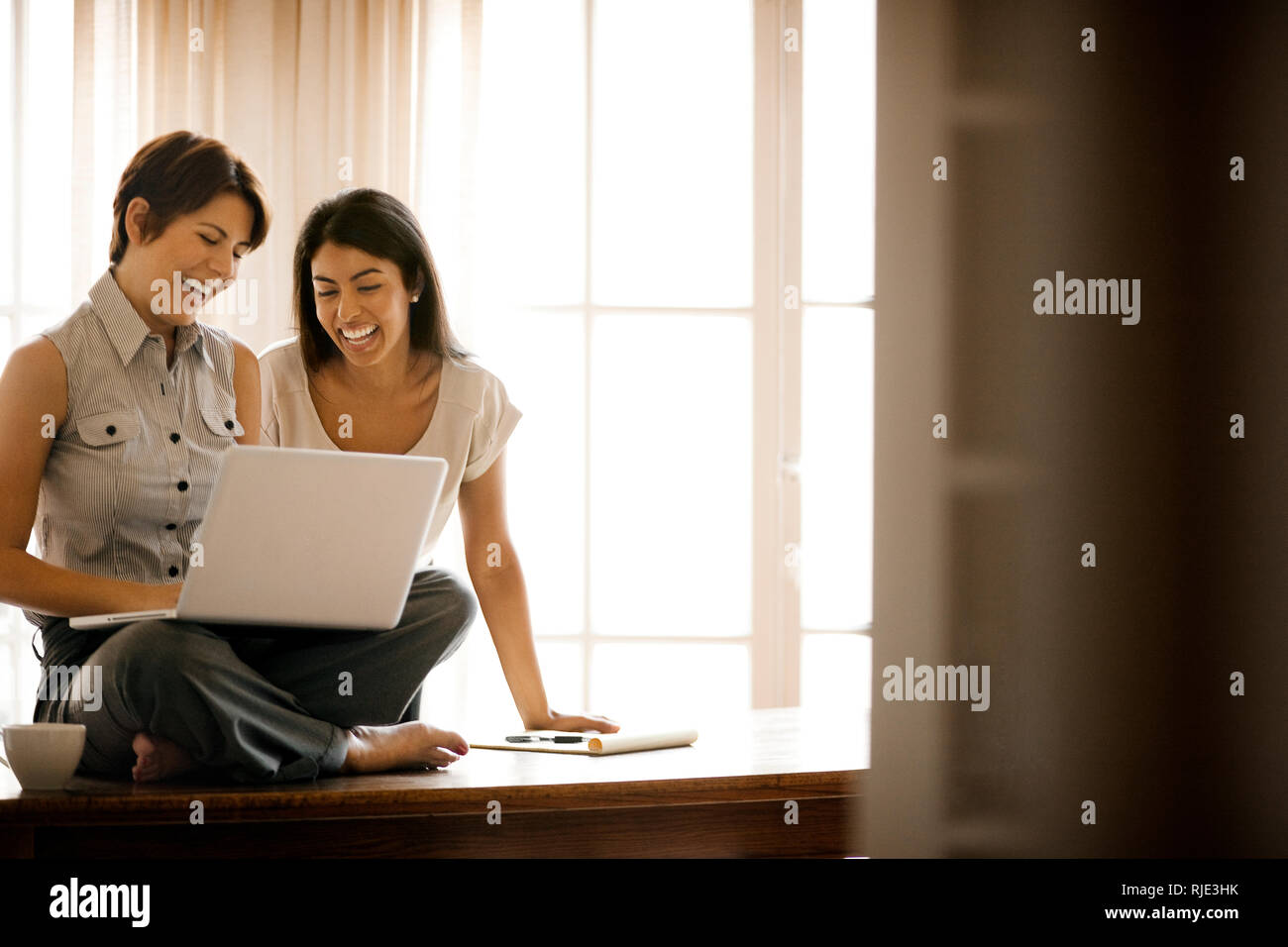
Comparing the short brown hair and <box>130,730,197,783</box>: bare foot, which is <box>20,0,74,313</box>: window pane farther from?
<box>130,730,197,783</box>: bare foot

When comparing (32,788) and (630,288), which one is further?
(630,288)

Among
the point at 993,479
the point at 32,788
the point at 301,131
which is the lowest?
the point at 32,788

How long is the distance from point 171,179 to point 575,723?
2.98ft

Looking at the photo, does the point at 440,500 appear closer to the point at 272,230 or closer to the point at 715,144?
the point at 272,230

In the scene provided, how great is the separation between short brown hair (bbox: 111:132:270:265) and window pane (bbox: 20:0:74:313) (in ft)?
4.08

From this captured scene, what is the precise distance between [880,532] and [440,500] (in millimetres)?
1492

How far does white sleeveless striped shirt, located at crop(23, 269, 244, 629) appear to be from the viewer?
1440mm

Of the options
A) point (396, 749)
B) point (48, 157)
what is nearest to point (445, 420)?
point (396, 749)

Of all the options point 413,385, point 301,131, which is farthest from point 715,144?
point 413,385

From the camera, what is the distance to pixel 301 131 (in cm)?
259

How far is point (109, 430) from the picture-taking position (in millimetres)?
1448

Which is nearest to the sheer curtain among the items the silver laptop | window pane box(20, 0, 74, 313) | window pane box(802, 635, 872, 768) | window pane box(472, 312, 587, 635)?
window pane box(20, 0, 74, 313)

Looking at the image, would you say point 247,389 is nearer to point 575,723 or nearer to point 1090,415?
point 575,723

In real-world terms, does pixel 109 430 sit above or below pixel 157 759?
above
